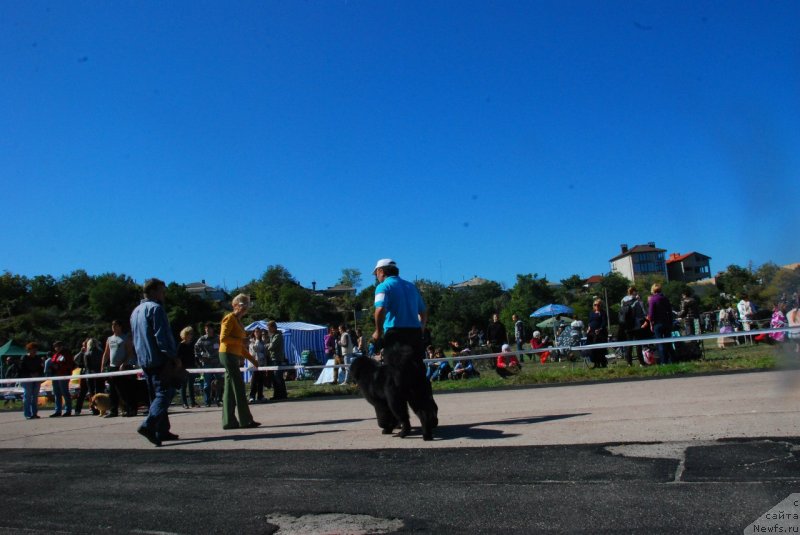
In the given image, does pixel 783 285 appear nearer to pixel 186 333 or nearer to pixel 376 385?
pixel 376 385

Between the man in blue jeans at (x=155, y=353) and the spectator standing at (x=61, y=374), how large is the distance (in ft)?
25.2

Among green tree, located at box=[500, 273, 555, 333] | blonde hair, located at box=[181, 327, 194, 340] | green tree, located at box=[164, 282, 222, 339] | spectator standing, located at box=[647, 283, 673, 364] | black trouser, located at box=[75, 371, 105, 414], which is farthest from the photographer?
green tree, located at box=[500, 273, 555, 333]

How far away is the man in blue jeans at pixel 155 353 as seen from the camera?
736 cm

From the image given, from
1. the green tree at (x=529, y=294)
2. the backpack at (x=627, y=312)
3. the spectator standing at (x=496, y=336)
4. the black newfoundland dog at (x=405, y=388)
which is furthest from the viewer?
the green tree at (x=529, y=294)

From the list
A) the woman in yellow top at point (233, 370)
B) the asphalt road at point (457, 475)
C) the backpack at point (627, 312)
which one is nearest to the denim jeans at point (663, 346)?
the backpack at point (627, 312)

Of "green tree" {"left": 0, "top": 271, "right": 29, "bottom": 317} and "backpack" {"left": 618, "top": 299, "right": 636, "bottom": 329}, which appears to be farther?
"green tree" {"left": 0, "top": 271, "right": 29, "bottom": 317}

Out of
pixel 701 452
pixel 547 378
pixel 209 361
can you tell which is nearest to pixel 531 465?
pixel 701 452

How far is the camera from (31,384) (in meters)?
13.6

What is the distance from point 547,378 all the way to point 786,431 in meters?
7.72

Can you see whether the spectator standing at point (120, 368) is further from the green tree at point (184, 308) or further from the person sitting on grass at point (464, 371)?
the green tree at point (184, 308)

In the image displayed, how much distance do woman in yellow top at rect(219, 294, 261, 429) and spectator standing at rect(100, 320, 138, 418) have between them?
450 centimetres

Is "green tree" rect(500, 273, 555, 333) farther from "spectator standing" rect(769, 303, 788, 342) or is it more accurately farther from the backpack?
"spectator standing" rect(769, 303, 788, 342)

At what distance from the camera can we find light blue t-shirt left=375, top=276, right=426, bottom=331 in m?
6.59

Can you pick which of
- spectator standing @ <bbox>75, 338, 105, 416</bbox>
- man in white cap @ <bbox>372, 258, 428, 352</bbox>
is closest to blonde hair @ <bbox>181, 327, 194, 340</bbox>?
spectator standing @ <bbox>75, 338, 105, 416</bbox>
